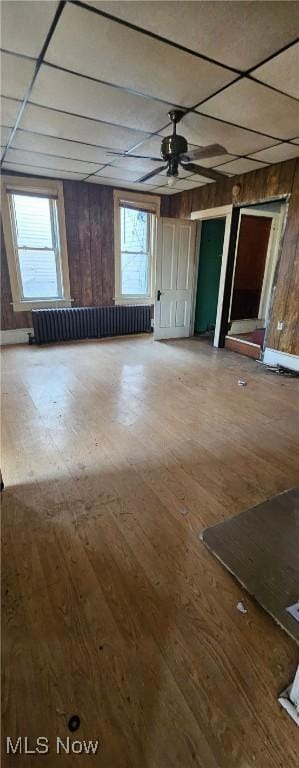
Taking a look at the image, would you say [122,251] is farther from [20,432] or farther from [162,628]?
[162,628]

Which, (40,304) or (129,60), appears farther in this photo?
(40,304)

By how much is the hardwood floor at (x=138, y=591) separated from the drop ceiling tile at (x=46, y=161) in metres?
3.08

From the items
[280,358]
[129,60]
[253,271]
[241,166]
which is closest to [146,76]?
[129,60]

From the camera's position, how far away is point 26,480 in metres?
2.14

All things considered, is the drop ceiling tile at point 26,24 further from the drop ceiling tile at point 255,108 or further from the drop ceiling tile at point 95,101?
the drop ceiling tile at point 255,108

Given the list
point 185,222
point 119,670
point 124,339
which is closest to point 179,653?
point 119,670

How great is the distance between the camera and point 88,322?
580cm

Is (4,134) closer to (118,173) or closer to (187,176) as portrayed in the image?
(118,173)

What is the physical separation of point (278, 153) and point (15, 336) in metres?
4.51

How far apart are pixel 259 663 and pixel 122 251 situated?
6056 mm

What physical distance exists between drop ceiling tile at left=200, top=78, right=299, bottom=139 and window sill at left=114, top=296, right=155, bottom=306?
12.0 ft

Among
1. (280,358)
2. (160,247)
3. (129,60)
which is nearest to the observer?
(129,60)

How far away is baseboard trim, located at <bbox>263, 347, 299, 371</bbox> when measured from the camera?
14.4 feet

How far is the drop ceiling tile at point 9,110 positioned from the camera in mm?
2629
